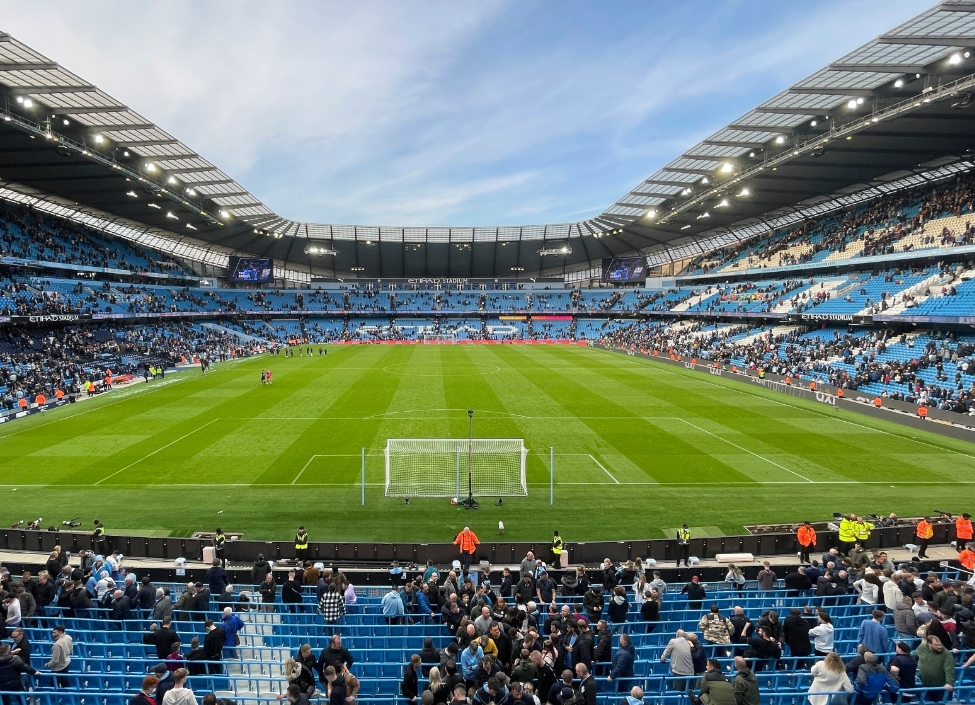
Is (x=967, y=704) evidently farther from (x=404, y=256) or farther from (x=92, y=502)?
(x=404, y=256)

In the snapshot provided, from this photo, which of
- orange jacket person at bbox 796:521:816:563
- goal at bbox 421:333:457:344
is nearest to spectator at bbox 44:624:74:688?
orange jacket person at bbox 796:521:816:563

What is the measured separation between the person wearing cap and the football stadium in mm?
78

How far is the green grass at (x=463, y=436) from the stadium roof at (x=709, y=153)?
1733 cm

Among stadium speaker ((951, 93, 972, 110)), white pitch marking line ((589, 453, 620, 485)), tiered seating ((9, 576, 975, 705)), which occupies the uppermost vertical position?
stadium speaker ((951, 93, 972, 110))

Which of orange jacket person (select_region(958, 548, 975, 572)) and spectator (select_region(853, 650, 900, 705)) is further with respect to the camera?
orange jacket person (select_region(958, 548, 975, 572))

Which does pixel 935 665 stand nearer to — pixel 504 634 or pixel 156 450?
pixel 504 634

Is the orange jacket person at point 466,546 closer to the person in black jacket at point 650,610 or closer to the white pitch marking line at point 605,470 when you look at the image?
the person in black jacket at point 650,610

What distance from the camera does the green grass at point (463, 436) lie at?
1605cm

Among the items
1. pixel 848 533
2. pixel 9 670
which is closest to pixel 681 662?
Answer: pixel 9 670

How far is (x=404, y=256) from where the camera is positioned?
89.8m

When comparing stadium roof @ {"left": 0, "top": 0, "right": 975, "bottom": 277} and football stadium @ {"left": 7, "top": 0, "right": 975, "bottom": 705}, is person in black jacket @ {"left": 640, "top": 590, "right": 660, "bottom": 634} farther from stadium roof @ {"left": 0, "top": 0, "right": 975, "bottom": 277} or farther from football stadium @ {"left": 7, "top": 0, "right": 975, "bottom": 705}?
stadium roof @ {"left": 0, "top": 0, "right": 975, "bottom": 277}

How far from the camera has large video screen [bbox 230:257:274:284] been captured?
82125 millimetres

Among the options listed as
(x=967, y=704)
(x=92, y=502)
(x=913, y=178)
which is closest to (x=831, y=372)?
(x=913, y=178)

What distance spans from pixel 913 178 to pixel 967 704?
54.9m
